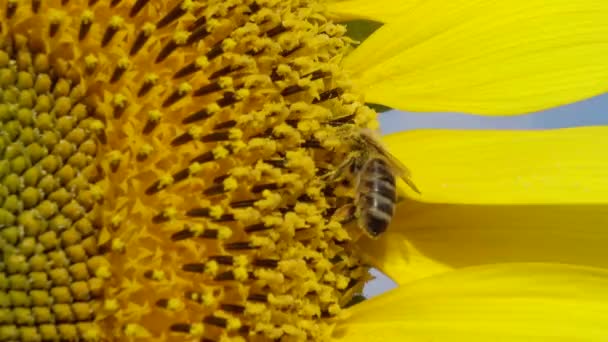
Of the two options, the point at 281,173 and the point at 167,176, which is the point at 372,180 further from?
the point at 167,176

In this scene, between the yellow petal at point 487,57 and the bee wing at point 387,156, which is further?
the yellow petal at point 487,57

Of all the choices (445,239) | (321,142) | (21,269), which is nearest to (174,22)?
(321,142)

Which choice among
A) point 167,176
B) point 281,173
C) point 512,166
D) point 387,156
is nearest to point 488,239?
point 512,166

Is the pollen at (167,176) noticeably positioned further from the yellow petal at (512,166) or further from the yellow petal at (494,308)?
the yellow petal at (512,166)

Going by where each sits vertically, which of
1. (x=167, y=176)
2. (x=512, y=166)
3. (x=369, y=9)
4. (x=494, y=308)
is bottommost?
(x=494, y=308)

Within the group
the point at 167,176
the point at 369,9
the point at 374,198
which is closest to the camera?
the point at 167,176

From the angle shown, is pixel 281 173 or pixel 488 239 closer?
pixel 281 173

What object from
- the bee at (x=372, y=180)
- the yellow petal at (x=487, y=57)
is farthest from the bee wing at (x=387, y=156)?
the yellow petal at (x=487, y=57)

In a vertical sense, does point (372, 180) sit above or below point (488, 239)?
above
